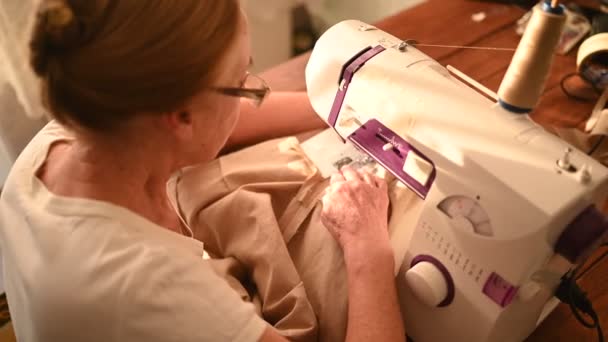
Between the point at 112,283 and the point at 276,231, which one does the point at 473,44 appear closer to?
the point at 276,231

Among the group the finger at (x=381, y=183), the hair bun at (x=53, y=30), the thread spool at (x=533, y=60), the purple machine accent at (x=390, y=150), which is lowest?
the finger at (x=381, y=183)

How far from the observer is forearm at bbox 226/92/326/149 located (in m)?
1.01

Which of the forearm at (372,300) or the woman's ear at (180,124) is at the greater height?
the woman's ear at (180,124)

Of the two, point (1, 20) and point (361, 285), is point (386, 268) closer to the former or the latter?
point (361, 285)

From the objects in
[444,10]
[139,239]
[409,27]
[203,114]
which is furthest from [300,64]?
[139,239]

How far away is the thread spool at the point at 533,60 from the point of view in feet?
1.86

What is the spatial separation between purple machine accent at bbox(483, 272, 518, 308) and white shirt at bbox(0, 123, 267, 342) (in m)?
0.28

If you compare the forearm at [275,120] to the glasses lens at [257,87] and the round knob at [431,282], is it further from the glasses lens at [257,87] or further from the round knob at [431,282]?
the round knob at [431,282]

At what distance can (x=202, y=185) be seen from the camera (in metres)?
0.87

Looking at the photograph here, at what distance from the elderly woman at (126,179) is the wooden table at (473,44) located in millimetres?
493

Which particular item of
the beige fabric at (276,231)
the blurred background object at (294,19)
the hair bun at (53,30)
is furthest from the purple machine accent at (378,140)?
the blurred background object at (294,19)

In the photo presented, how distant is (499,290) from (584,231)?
123mm

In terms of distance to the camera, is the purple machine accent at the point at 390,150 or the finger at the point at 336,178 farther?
the finger at the point at 336,178

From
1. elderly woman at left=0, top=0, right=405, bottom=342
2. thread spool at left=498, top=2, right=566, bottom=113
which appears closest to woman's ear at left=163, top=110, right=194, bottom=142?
elderly woman at left=0, top=0, right=405, bottom=342
